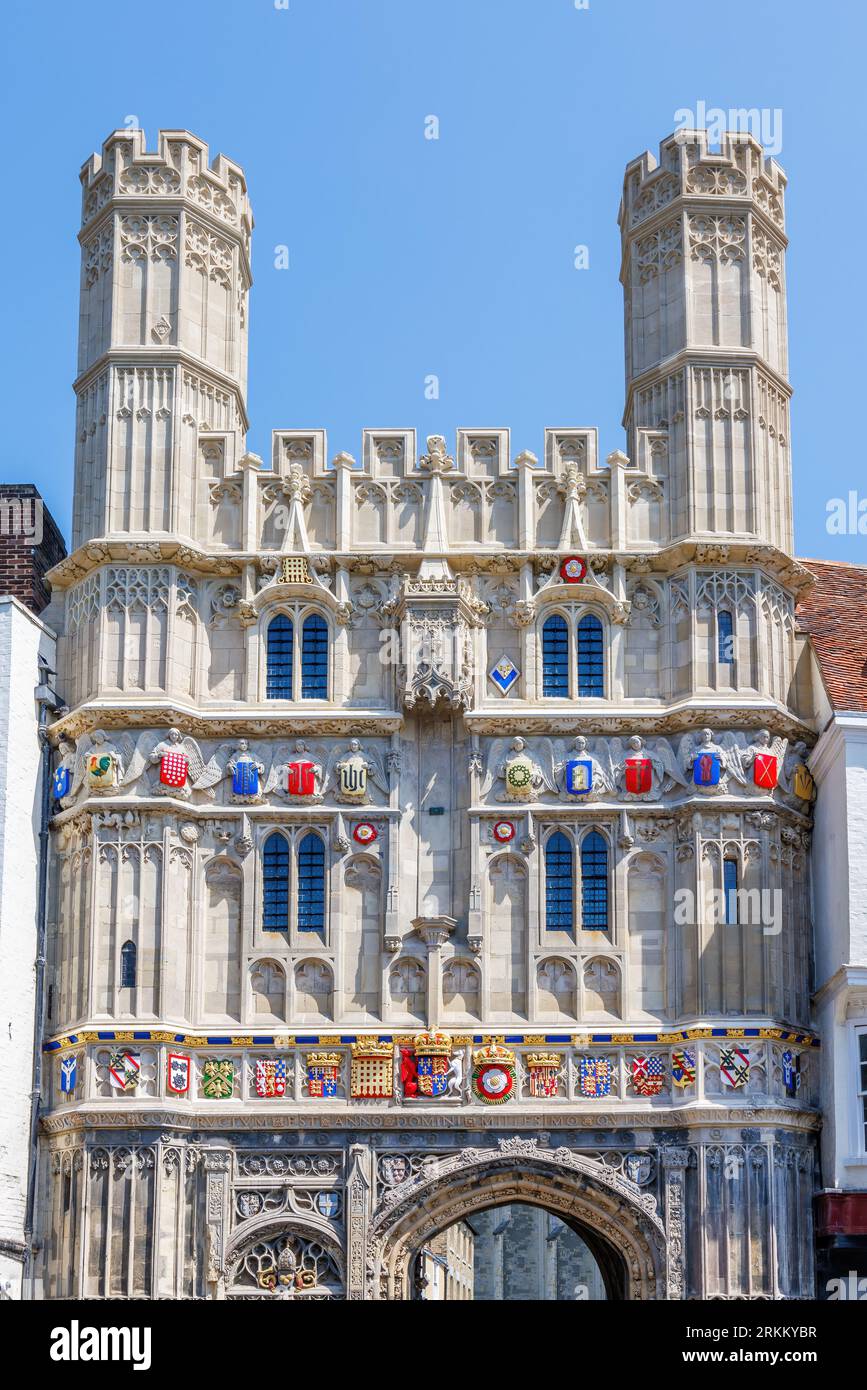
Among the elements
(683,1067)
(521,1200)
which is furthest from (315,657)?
(521,1200)

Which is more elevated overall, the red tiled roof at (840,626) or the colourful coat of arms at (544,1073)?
the red tiled roof at (840,626)

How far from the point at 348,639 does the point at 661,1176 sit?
10.8m

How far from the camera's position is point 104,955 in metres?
45.2

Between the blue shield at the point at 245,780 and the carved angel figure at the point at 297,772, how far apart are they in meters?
0.26

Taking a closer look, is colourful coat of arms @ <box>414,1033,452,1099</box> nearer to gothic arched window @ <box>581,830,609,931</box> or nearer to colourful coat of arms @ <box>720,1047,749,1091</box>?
gothic arched window @ <box>581,830,609,931</box>

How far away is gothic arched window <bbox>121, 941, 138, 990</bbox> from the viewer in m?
45.1

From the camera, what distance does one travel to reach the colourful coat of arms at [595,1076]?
4453 cm

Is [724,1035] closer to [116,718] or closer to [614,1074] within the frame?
[614,1074]

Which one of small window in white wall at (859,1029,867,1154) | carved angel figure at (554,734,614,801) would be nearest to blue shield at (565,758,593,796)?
carved angel figure at (554,734,614,801)

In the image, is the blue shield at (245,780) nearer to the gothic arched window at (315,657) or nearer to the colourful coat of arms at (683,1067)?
the gothic arched window at (315,657)

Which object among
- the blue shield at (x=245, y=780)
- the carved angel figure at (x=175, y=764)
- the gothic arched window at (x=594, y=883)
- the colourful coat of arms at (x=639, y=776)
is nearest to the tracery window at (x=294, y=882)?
the blue shield at (x=245, y=780)

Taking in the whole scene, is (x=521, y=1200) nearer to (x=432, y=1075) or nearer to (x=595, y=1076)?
(x=595, y=1076)
